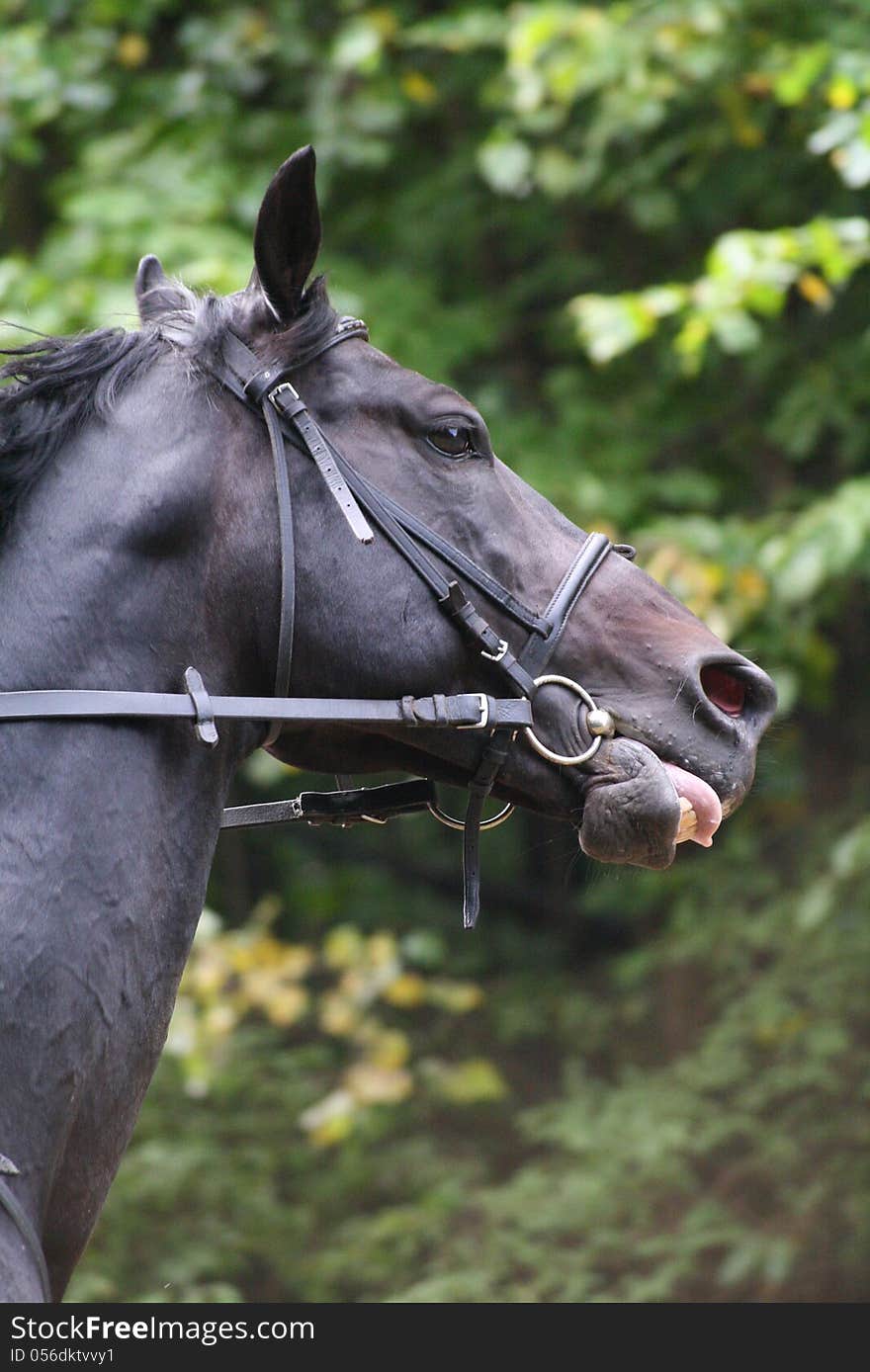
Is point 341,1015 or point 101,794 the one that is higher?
point 341,1015

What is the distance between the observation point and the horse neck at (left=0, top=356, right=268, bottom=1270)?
6.43 ft

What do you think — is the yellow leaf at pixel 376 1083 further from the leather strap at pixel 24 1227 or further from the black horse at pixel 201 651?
the leather strap at pixel 24 1227

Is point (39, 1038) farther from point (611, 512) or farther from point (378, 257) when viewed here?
point (378, 257)

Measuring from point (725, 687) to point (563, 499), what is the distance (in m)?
3.52

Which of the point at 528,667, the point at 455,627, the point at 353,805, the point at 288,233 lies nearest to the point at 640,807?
the point at 528,667

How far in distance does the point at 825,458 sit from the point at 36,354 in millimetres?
5349

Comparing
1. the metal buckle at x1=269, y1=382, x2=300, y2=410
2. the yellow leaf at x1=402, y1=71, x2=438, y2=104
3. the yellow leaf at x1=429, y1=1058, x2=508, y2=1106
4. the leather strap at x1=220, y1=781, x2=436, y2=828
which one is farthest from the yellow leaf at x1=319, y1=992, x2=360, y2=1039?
the metal buckle at x1=269, y1=382, x2=300, y2=410

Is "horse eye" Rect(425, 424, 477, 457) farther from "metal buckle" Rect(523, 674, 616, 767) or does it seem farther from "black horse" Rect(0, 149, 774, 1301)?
"metal buckle" Rect(523, 674, 616, 767)

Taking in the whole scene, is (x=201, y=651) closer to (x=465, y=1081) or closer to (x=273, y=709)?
(x=273, y=709)

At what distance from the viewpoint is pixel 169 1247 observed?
20.9 ft

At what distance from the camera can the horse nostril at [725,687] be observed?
2.35m

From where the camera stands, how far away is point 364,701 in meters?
2.16

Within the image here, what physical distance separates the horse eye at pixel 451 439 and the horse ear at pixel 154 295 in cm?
46
